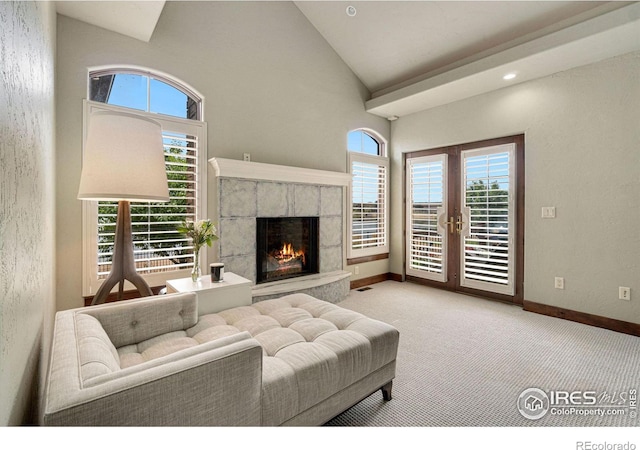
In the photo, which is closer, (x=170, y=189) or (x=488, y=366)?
(x=488, y=366)

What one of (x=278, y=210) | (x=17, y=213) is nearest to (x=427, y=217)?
(x=278, y=210)

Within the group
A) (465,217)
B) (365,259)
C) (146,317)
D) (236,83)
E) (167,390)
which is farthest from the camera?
(365,259)

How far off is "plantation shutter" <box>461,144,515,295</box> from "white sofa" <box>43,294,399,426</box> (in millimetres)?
2652

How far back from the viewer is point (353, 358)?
1.53 meters

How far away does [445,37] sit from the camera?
11.4 ft

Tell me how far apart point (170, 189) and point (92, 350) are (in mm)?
1937

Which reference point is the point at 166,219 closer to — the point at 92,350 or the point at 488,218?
the point at 92,350

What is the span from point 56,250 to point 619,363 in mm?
4311

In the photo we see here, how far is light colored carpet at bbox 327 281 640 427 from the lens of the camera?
167 cm

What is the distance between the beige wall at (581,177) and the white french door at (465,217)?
185 mm

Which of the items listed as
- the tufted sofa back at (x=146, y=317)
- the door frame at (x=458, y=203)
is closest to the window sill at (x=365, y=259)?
the door frame at (x=458, y=203)

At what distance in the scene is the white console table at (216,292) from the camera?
209 cm

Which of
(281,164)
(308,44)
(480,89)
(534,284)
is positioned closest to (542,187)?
(534,284)
